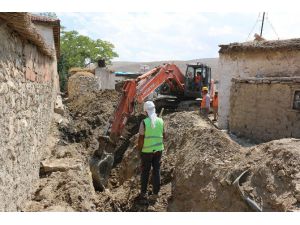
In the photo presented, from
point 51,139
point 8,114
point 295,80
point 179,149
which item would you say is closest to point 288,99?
point 295,80

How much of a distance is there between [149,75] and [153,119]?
568cm

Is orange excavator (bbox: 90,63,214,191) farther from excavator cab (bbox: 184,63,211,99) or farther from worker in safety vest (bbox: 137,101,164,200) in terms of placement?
worker in safety vest (bbox: 137,101,164,200)

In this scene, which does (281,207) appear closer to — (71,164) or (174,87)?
(71,164)

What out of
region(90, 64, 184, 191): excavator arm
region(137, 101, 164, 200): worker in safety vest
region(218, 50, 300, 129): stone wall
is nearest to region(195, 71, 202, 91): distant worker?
region(218, 50, 300, 129): stone wall

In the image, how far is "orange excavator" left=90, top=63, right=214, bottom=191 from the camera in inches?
350

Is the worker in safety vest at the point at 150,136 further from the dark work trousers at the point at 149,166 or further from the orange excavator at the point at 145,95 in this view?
the orange excavator at the point at 145,95

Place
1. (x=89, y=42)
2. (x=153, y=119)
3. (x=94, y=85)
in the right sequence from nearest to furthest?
(x=153, y=119) < (x=94, y=85) < (x=89, y=42)

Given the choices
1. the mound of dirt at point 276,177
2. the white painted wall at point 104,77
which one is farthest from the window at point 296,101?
the white painted wall at point 104,77

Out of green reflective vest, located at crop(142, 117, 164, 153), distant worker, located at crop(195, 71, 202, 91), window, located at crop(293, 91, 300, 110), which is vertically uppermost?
distant worker, located at crop(195, 71, 202, 91)

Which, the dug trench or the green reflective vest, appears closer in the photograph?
the dug trench

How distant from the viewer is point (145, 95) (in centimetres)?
1129

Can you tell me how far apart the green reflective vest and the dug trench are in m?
1.28

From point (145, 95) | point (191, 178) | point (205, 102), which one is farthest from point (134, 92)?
point (205, 102)

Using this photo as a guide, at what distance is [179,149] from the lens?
9.76m
